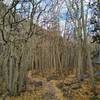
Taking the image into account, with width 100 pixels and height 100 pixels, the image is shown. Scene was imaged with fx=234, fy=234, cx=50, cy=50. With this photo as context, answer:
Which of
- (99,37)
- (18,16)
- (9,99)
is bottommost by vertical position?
(9,99)

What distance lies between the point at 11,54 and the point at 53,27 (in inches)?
681

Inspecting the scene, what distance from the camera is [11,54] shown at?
1752cm

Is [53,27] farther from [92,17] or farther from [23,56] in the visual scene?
[23,56]

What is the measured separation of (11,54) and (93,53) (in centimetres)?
1805

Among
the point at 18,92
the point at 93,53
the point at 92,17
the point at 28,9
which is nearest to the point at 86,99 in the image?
the point at 18,92

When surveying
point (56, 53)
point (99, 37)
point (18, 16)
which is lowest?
point (56, 53)

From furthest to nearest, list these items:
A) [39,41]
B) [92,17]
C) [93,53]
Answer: [39,41] < [93,53] < [92,17]

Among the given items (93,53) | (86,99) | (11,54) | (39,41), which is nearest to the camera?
(86,99)

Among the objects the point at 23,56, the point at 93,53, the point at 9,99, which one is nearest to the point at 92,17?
the point at 93,53

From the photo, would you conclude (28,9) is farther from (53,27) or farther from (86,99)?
(53,27)

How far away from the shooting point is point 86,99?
16438mm

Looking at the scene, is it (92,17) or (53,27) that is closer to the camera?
(92,17)

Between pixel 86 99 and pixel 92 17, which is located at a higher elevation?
pixel 92 17

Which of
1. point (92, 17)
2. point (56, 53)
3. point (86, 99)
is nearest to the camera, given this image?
point (86, 99)
